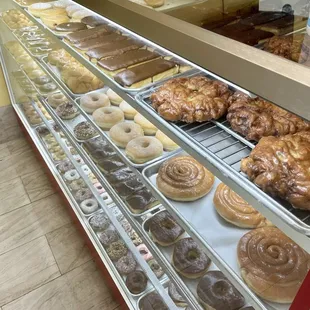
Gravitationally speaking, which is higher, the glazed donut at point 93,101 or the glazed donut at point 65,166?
the glazed donut at point 93,101

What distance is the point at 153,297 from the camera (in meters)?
1.70

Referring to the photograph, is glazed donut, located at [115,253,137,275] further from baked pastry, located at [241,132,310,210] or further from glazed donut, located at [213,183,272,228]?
baked pastry, located at [241,132,310,210]

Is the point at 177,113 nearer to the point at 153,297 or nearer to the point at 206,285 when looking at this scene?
the point at 206,285

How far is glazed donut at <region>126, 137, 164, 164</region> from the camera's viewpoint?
1.50 m

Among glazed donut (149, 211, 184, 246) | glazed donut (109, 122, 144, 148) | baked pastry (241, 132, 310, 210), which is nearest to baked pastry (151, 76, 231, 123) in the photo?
baked pastry (241, 132, 310, 210)

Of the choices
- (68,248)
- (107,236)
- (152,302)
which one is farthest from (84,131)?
(152,302)

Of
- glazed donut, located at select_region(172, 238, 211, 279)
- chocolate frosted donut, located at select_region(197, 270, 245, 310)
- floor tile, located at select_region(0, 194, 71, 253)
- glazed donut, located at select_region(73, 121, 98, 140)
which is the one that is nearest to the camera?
chocolate frosted donut, located at select_region(197, 270, 245, 310)

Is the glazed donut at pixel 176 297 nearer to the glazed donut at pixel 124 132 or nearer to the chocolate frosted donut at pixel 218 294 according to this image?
the chocolate frosted donut at pixel 218 294

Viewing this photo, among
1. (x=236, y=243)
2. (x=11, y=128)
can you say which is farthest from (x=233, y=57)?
(x=11, y=128)

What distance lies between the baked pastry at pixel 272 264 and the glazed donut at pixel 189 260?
13.1 inches

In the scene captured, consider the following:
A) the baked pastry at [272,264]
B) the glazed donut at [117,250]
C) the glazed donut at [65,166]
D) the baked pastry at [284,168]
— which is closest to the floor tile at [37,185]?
the glazed donut at [65,166]

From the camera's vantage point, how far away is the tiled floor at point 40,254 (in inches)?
76.0

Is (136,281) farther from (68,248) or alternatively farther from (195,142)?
(195,142)

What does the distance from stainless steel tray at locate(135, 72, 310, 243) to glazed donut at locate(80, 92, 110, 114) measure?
→ 0.69 meters
